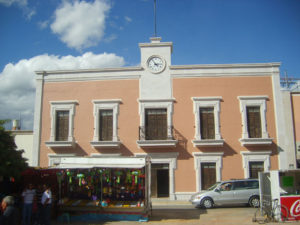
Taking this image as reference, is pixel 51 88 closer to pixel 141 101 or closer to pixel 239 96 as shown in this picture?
pixel 141 101

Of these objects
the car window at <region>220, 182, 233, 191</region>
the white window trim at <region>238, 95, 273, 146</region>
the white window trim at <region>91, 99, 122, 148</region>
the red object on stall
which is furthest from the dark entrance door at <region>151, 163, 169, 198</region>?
the red object on stall

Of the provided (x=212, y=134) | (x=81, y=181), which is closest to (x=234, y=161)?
(x=212, y=134)

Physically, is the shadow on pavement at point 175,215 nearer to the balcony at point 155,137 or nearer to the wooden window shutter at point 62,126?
the balcony at point 155,137

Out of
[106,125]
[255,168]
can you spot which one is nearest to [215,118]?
[255,168]

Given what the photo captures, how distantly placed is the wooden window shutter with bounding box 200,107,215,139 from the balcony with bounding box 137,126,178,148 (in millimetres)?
2036

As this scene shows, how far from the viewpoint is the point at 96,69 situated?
67.6ft

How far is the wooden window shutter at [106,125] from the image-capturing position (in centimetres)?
2012

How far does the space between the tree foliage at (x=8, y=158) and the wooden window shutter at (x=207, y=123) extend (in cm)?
1144

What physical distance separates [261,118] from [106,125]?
9948 millimetres

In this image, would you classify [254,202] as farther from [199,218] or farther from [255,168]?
[199,218]

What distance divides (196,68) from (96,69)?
21.7 feet

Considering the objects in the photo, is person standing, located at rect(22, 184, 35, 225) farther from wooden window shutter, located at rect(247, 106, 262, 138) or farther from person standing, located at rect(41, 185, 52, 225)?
wooden window shutter, located at rect(247, 106, 262, 138)

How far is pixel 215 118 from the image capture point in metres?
19.7

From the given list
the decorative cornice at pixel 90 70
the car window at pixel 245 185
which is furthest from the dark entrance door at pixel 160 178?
the decorative cornice at pixel 90 70
